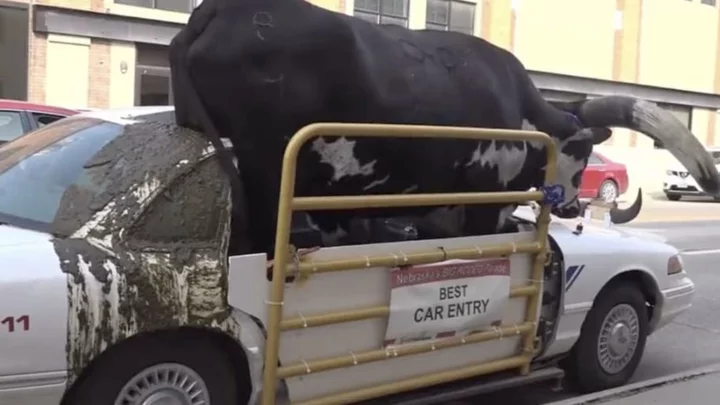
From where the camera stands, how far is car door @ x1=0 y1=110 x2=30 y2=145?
33.6 ft

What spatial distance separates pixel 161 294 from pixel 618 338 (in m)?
3.42

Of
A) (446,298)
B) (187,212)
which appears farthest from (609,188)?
(187,212)

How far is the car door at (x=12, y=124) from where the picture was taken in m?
10.2

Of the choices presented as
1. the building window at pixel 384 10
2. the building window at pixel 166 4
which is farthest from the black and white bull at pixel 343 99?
the building window at pixel 384 10

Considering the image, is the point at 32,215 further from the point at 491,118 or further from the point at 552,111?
the point at 552,111

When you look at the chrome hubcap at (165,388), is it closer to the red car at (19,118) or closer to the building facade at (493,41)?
the red car at (19,118)

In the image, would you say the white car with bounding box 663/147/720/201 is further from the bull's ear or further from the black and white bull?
the black and white bull

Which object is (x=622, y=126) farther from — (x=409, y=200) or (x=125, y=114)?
(x=125, y=114)

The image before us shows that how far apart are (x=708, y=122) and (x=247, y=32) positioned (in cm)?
3552

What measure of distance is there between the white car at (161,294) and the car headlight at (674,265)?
1.67m

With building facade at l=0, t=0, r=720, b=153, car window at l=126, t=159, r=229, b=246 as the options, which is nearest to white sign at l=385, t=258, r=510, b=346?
car window at l=126, t=159, r=229, b=246

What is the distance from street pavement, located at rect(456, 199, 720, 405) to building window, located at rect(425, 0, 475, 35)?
1176 cm

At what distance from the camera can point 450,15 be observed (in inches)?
1128

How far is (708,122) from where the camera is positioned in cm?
3697
